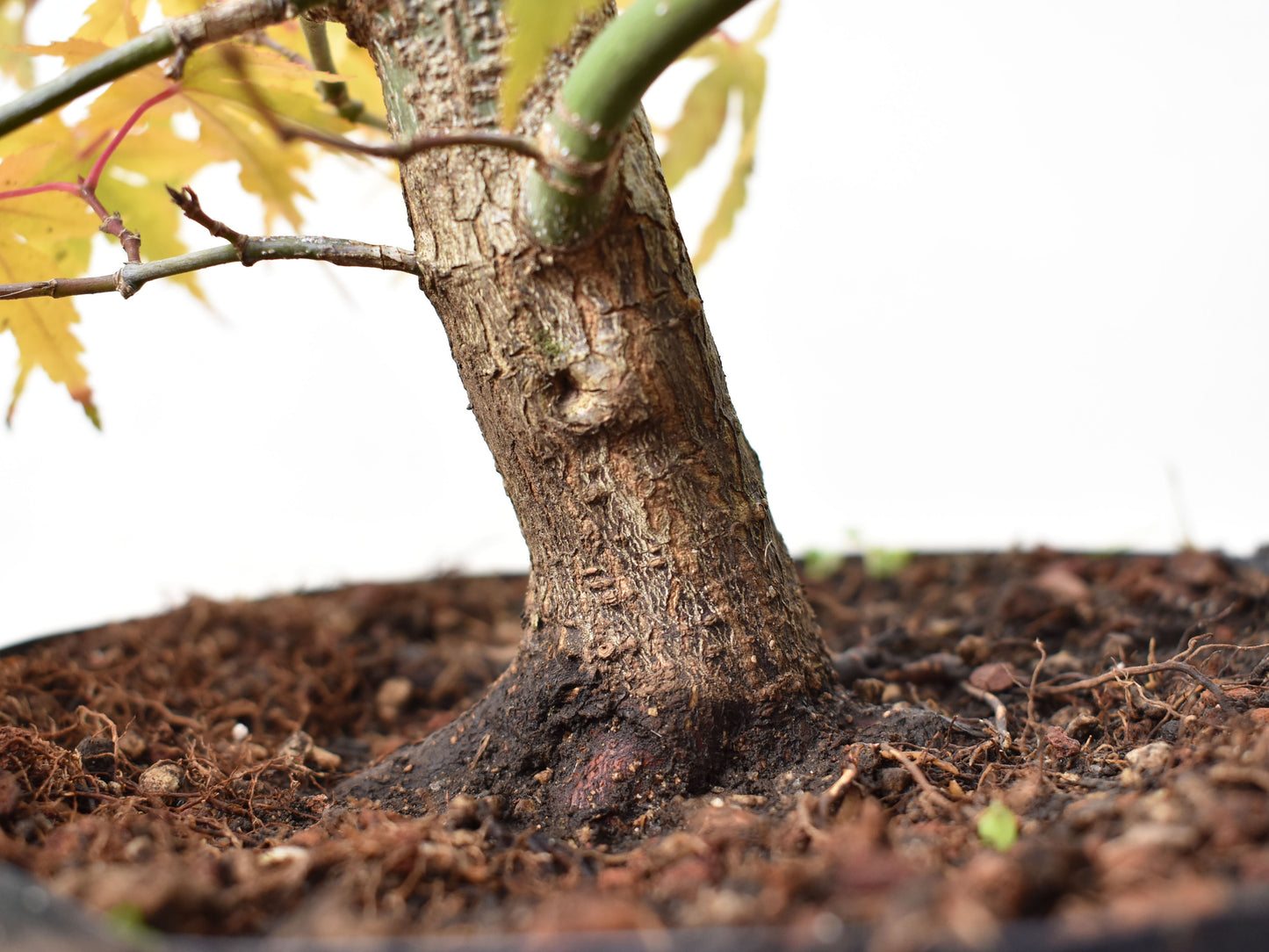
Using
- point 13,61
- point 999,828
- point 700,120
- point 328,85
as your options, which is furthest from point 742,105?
point 13,61

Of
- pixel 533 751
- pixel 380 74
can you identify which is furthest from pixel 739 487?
pixel 380 74

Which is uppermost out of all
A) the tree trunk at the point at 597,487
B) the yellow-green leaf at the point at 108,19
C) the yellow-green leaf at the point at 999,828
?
the yellow-green leaf at the point at 108,19

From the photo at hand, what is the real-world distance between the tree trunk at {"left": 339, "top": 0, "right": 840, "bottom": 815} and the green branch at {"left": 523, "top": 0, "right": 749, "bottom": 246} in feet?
0.09

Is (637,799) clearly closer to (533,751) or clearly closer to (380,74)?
(533,751)

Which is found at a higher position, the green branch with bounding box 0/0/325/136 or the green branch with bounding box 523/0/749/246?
the green branch with bounding box 0/0/325/136

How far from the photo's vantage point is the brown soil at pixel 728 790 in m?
0.37

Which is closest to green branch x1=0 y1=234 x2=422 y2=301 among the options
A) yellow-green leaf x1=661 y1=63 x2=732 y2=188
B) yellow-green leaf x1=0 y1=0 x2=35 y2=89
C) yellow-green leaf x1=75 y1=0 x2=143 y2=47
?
yellow-green leaf x1=75 y1=0 x2=143 y2=47

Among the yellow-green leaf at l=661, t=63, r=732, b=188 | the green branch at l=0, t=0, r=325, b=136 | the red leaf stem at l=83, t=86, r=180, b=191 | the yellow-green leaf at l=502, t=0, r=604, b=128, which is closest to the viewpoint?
the yellow-green leaf at l=502, t=0, r=604, b=128

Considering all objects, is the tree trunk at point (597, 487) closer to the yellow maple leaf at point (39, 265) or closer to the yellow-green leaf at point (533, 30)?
the yellow-green leaf at point (533, 30)

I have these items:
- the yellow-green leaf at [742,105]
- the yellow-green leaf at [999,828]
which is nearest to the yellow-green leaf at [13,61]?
the yellow-green leaf at [742,105]

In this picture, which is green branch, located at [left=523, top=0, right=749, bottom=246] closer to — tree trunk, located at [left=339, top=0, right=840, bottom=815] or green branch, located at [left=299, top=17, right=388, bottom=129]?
tree trunk, located at [left=339, top=0, right=840, bottom=815]

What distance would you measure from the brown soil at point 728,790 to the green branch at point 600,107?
13.7 inches

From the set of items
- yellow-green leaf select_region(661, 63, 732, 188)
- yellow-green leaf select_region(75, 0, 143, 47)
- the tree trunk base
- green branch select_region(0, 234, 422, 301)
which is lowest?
the tree trunk base

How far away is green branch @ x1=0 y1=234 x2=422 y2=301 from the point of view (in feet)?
1.75
